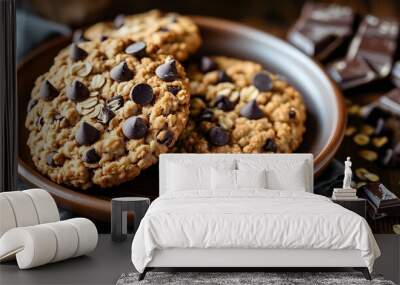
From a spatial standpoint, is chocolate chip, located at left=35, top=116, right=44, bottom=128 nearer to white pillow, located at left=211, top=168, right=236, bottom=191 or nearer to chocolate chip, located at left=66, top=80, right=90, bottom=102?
chocolate chip, located at left=66, top=80, right=90, bottom=102

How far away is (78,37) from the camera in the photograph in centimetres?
459

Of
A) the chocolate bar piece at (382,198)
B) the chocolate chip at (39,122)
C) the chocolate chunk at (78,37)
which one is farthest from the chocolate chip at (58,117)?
the chocolate bar piece at (382,198)

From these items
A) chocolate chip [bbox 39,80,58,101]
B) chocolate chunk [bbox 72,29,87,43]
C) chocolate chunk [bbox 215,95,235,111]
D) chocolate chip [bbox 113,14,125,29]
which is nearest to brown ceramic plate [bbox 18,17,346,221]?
chocolate chunk [bbox 72,29,87,43]

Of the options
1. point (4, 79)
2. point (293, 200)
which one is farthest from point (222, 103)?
point (4, 79)

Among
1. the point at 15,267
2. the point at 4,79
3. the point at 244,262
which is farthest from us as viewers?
the point at 4,79

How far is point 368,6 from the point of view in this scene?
475 cm

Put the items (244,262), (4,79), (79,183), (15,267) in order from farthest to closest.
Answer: (4,79)
(79,183)
(15,267)
(244,262)

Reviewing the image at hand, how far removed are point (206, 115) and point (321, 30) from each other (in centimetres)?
115

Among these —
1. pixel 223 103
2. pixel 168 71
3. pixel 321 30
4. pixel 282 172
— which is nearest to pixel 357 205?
pixel 282 172

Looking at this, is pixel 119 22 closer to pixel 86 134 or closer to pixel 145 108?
pixel 145 108

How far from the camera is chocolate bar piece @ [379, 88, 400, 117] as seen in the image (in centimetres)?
445

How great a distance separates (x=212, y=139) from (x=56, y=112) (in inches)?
42.5

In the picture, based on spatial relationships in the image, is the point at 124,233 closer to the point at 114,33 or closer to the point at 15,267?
the point at 15,267

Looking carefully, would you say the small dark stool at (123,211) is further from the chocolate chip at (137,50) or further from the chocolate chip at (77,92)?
the chocolate chip at (137,50)
